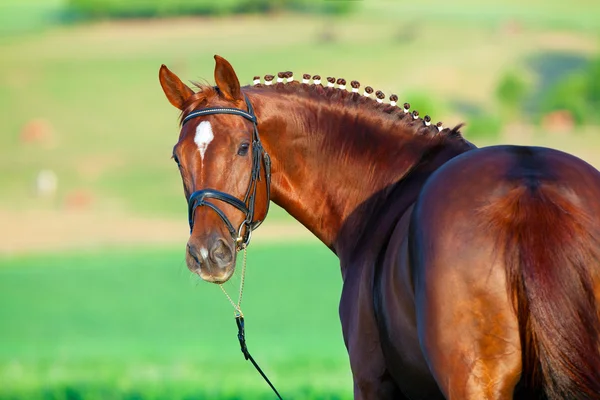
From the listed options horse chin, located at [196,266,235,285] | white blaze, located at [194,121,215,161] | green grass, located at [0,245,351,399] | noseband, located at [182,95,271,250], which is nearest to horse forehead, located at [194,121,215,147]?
white blaze, located at [194,121,215,161]

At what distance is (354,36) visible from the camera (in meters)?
68.6

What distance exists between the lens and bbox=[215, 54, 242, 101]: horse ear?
178 inches

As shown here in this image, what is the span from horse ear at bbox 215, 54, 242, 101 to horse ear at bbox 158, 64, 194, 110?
22 cm

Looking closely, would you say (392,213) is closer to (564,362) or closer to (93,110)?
(564,362)

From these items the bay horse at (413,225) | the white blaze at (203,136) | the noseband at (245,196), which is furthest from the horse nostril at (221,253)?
the white blaze at (203,136)

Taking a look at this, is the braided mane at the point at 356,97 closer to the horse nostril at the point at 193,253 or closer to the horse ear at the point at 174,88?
the horse ear at the point at 174,88

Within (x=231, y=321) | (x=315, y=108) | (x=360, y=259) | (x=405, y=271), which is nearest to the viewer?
(x=405, y=271)

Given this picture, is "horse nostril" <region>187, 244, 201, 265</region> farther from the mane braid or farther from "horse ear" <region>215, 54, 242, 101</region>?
the mane braid

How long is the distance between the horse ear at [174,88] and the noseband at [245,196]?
284 millimetres

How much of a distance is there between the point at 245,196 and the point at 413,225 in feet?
3.66

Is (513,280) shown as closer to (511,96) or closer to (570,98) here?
(511,96)

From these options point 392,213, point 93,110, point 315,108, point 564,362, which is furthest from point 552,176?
point 93,110

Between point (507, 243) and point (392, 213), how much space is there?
51.2 inches

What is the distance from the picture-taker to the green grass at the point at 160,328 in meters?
10.6
